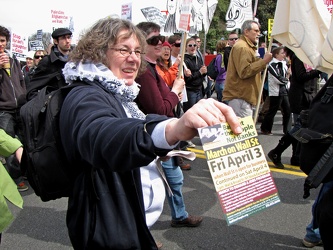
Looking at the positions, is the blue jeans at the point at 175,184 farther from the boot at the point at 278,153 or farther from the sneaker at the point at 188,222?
the boot at the point at 278,153

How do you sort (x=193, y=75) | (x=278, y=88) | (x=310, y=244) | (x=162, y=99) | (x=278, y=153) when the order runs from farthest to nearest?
1. (x=278, y=88)
2. (x=193, y=75)
3. (x=278, y=153)
4. (x=310, y=244)
5. (x=162, y=99)

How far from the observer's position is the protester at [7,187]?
1881 mm

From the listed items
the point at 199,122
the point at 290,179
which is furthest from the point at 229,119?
the point at 290,179

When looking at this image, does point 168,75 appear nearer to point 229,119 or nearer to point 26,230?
point 26,230

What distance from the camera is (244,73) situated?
4570 millimetres

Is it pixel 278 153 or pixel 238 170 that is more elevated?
pixel 238 170

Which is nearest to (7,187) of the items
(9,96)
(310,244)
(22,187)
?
(310,244)

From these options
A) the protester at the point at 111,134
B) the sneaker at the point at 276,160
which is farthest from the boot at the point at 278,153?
the protester at the point at 111,134

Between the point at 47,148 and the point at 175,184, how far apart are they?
1892 mm

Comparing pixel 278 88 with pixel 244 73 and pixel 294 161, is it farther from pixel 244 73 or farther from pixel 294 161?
pixel 244 73

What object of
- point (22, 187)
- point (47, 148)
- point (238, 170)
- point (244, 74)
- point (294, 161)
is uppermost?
point (238, 170)

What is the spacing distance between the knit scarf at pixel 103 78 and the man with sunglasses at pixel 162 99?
1018mm

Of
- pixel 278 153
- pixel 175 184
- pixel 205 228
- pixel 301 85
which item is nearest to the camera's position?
pixel 175 184

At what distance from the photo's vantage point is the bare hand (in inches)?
37.5
